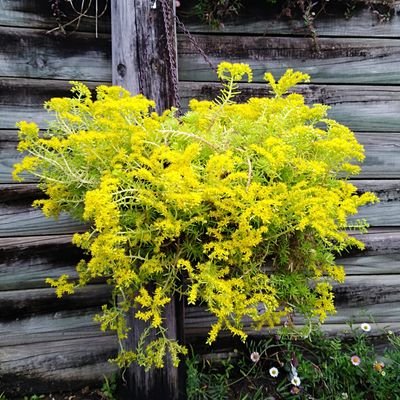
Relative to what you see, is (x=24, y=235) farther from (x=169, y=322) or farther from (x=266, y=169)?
(x=266, y=169)

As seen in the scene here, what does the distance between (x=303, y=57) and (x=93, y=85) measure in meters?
0.93

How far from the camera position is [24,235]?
1.93 metres

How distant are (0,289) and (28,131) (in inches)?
37.3

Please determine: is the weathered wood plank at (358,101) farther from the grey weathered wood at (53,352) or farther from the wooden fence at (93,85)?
the grey weathered wood at (53,352)

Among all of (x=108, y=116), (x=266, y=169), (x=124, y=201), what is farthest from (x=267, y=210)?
(x=108, y=116)

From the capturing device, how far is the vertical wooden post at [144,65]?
65.4 inches

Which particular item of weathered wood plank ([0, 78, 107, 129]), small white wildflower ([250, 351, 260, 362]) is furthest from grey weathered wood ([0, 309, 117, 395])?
weathered wood plank ([0, 78, 107, 129])

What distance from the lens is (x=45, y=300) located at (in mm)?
1953

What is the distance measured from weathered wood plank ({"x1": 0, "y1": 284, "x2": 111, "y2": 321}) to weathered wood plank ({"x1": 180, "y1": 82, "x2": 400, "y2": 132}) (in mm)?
993

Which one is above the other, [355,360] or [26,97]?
Answer: [26,97]

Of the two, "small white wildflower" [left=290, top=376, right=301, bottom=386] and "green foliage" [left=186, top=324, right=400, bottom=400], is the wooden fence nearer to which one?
"green foliage" [left=186, top=324, right=400, bottom=400]

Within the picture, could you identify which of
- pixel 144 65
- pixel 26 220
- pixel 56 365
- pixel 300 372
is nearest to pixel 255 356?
pixel 300 372

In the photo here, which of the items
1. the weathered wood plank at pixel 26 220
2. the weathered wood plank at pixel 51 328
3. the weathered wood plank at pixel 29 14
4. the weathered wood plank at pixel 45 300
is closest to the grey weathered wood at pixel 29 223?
the weathered wood plank at pixel 26 220

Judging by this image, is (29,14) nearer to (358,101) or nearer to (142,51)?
(142,51)
